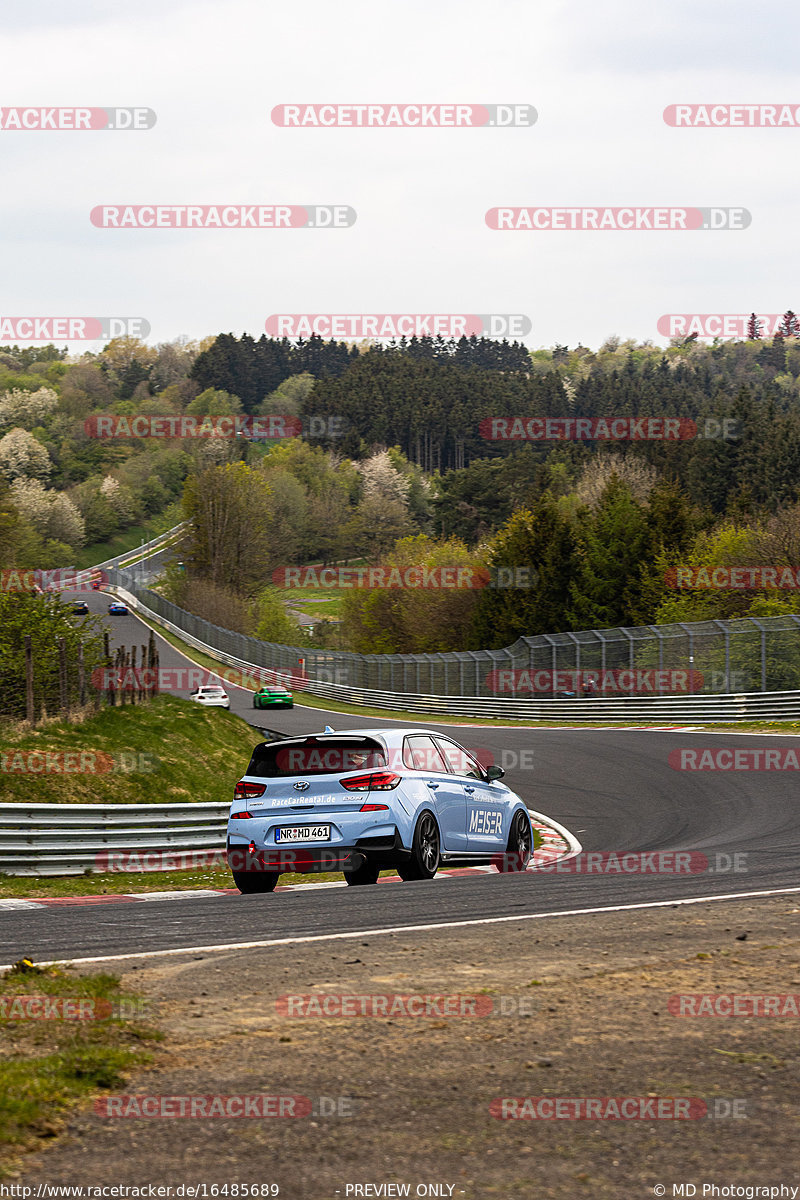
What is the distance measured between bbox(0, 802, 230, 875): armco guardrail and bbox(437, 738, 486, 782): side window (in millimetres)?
3361

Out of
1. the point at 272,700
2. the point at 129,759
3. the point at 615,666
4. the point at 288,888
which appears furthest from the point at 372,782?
the point at 272,700

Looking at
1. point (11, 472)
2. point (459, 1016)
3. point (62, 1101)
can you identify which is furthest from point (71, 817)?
point (11, 472)

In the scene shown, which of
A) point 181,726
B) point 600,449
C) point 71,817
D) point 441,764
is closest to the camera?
point 441,764

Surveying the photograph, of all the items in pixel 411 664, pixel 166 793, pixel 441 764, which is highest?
pixel 441 764

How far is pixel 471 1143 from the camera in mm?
4258

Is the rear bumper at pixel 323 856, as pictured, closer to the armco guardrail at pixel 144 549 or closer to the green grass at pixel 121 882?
the green grass at pixel 121 882

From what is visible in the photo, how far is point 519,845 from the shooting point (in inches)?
560

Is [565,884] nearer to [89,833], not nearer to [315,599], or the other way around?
[89,833]

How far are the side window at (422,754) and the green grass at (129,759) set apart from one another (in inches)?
205

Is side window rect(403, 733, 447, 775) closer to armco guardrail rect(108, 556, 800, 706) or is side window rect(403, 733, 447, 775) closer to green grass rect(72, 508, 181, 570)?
armco guardrail rect(108, 556, 800, 706)

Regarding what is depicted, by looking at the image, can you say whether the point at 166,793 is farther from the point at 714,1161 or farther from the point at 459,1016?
the point at 714,1161

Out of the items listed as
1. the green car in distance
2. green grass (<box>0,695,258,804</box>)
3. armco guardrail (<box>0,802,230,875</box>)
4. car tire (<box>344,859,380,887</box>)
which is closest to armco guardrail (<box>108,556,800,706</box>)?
the green car in distance

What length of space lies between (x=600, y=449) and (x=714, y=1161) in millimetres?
111146

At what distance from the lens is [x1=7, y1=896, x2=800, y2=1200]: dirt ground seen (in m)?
4.02
